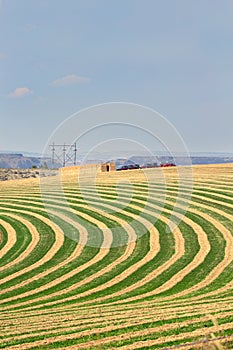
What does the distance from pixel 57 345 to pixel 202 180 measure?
75.2 ft

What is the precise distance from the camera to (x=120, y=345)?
6.93 metres

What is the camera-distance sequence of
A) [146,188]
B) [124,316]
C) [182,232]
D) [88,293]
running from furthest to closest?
1. [146,188]
2. [182,232]
3. [88,293]
4. [124,316]

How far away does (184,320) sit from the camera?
7891 mm

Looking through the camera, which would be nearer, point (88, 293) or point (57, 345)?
point (57, 345)

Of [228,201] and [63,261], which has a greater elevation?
[228,201]

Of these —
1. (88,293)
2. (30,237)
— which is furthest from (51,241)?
(88,293)

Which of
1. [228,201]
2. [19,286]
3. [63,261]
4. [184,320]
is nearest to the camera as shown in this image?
[184,320]

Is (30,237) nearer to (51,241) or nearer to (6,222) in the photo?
(51,241)

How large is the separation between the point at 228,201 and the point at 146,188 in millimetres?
7222

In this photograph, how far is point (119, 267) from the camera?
14.8 m

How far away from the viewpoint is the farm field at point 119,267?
24.7ft

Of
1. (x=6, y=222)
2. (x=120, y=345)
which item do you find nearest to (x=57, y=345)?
(x=120, y=345)

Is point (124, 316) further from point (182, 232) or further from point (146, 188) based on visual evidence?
point (146, 188)

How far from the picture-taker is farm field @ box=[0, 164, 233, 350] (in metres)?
7.53
